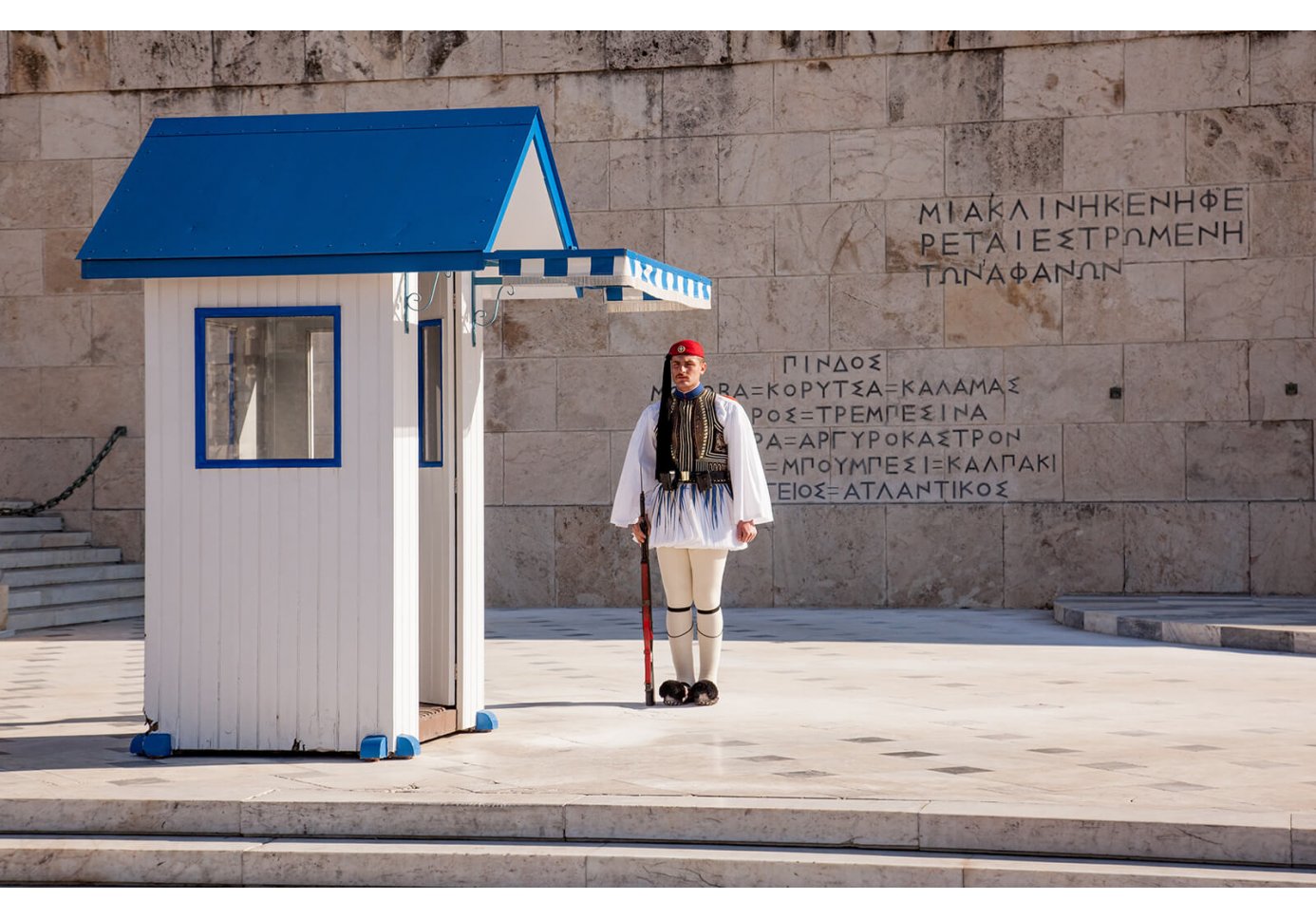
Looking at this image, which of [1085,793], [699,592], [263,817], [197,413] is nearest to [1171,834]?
[1085,793]

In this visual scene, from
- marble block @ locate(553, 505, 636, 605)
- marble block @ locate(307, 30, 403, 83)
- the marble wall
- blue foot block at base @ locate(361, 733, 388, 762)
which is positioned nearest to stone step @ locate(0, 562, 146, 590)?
the marble wall

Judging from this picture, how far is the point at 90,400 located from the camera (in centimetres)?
1781

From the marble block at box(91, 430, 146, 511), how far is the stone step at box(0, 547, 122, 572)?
19.5 inches

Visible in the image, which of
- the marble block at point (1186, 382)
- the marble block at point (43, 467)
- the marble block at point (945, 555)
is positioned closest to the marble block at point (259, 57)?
the marble block at point (43, 467)

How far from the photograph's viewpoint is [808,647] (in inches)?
505

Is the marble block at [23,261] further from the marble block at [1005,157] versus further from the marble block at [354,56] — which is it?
the marble block at [1005,157]

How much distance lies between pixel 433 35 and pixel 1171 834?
1286 cm

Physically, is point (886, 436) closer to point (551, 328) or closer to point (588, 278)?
point (551, 328)

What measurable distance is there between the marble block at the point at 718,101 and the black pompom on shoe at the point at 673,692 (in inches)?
322

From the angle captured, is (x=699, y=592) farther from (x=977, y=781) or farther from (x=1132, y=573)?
(x=1132, y=573)

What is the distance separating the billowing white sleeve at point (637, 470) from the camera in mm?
9711

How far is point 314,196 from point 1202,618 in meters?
8.06

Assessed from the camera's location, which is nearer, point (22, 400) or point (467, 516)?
point (467, 516)

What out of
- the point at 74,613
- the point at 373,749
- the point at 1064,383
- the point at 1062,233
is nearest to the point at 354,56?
the point at 74,613
